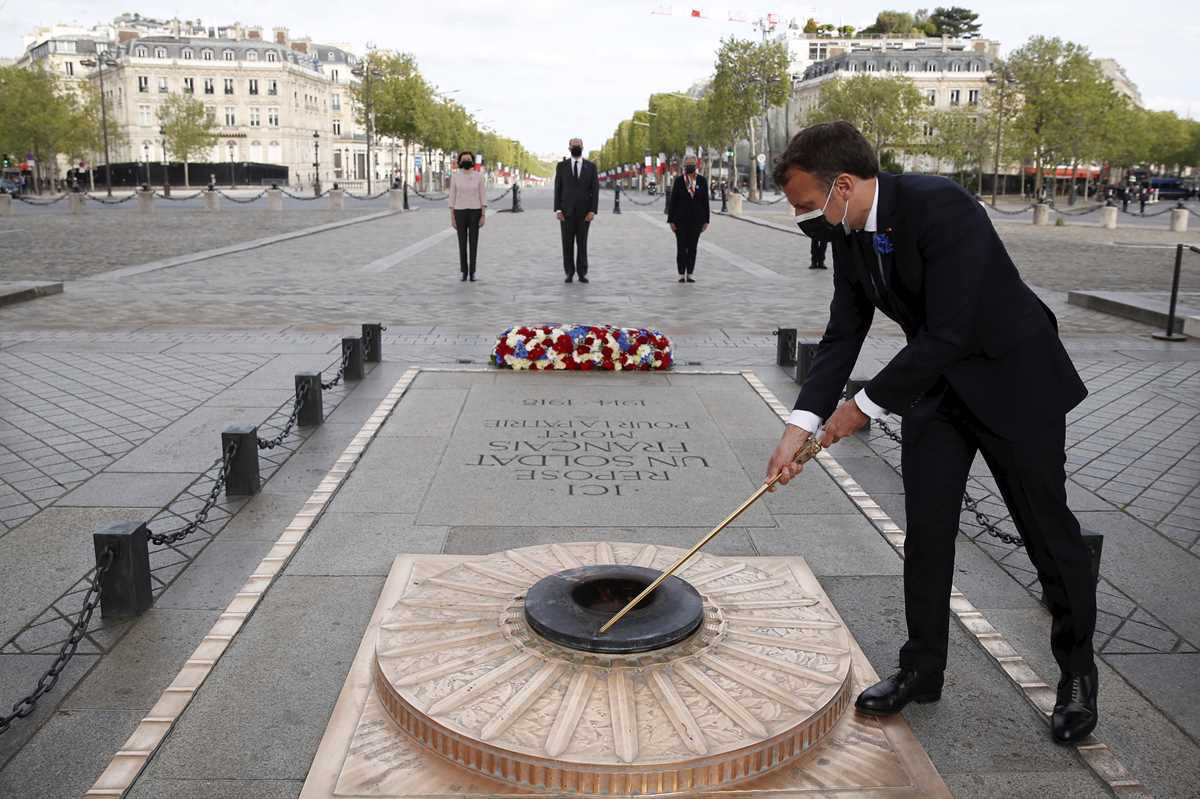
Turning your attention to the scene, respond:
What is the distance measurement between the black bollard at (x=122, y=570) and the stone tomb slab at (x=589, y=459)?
1.35 metres

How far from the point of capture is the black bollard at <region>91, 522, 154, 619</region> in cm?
373

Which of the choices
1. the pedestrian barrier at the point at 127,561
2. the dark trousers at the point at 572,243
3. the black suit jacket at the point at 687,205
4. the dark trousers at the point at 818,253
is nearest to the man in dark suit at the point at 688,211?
the black suit jacket at the point at 687,205

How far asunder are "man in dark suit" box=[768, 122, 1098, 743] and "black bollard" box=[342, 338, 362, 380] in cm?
561

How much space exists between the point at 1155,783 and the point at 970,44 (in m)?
123

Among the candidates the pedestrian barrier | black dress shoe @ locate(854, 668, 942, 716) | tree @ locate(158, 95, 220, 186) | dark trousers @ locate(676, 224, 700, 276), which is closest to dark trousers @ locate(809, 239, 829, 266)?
dark trousers @ locate(676, 224, 700, 276)

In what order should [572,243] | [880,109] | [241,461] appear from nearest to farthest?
[241,461] → [572,243] → [880,109]

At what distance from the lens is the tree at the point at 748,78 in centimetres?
4531

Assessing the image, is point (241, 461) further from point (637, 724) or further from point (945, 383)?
point (945, 383)

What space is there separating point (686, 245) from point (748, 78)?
32454mm

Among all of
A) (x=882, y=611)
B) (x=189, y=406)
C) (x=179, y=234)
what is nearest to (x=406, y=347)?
(x=189, y=406)

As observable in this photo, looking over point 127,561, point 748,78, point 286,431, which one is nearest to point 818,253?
point 286,431

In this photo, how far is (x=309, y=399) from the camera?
6.60m

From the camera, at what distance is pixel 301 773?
9.20 ft

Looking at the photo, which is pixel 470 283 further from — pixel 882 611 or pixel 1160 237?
pixel 1160 237
